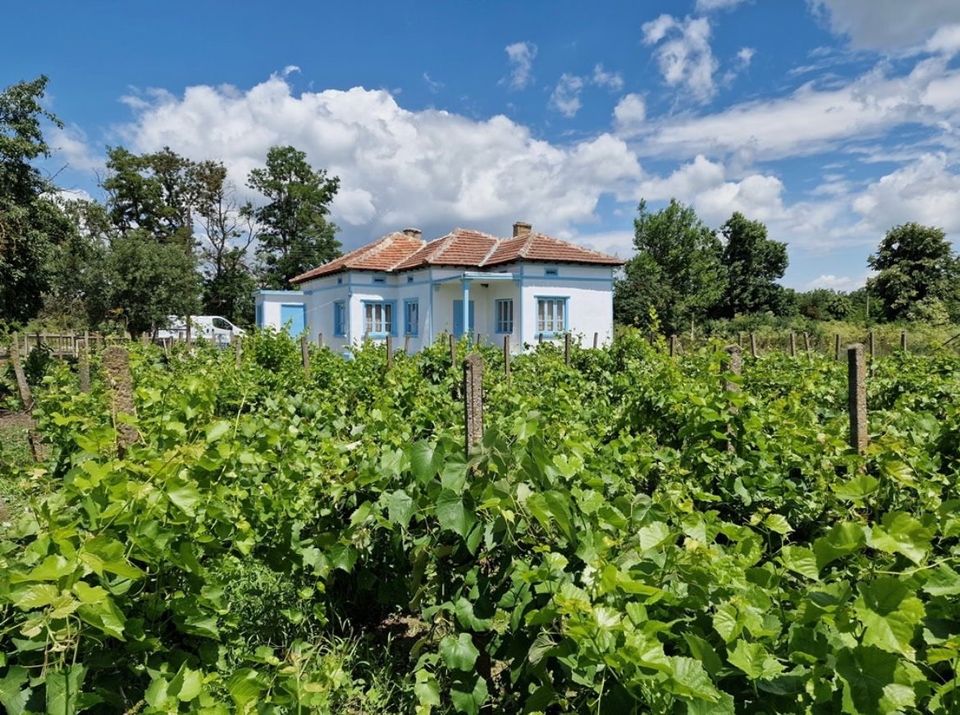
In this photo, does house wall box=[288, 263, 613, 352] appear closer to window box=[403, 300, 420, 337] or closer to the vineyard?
window box=[403, 300, 420, 337]

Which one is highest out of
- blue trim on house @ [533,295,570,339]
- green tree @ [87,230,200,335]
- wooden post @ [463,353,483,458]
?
green tree @ [87,230,200,335]

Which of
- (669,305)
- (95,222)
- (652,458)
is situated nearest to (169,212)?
(95,222)

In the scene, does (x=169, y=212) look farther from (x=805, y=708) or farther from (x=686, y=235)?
(x=805, y=708)

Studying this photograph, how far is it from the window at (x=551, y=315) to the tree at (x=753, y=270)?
24673 mm

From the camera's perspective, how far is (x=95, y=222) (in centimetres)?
3903

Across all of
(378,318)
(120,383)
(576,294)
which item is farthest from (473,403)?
(378,318)

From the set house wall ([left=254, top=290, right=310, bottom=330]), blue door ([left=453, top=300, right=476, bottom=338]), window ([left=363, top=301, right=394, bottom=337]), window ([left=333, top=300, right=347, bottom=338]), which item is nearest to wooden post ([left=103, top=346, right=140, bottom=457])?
blue door ([left=453, top=300, right=476, bottom=338])

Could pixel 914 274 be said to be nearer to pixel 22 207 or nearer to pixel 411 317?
pixel 411 317

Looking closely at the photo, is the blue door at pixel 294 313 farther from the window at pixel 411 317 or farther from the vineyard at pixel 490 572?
the vineyard at pixel 490 572

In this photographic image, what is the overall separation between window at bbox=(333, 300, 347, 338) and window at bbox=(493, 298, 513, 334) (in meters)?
6.34

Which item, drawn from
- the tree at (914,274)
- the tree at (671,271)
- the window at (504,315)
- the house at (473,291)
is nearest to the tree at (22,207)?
the house at (473,291)

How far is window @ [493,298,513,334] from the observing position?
72.9 ft

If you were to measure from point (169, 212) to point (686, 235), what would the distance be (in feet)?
112

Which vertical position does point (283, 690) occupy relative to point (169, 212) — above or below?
below
